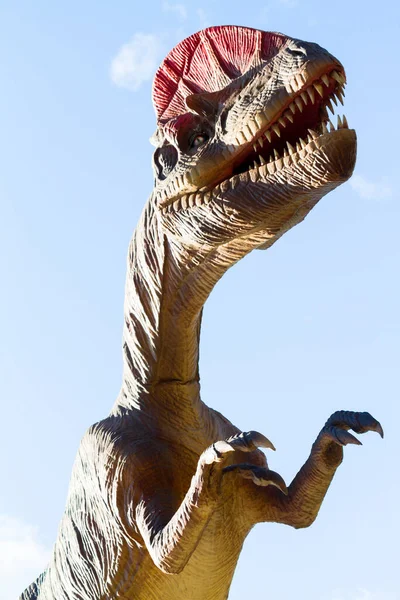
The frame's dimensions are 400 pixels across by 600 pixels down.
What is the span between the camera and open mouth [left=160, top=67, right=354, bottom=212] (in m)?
3.16

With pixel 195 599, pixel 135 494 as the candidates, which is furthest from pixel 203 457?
pixel 195 599

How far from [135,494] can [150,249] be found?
91cm

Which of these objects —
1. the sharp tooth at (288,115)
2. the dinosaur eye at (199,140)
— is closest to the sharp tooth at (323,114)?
the sharp tooth at (288,115)

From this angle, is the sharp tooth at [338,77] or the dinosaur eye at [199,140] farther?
the dinosaur eye at [199,140]

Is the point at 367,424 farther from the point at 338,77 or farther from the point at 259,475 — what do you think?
the point at 338,77

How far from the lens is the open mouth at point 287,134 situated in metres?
3.16

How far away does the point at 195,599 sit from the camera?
3574mm

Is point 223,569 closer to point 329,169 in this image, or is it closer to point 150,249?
point 150,249

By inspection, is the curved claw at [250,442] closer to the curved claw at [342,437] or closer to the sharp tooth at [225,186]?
the curved claw at [342,437]

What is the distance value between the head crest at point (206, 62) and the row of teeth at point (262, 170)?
425 mm

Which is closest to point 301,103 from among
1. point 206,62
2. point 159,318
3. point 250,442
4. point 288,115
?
point 288,115

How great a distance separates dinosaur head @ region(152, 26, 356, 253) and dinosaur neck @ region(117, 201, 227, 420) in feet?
0.47

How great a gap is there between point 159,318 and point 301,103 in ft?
3.26

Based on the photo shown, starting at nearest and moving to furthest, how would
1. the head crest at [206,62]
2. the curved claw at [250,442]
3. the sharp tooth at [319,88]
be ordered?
the curved claw at [250,442]
the sharp tooth at [319,88]
the head crest at [206,62]
